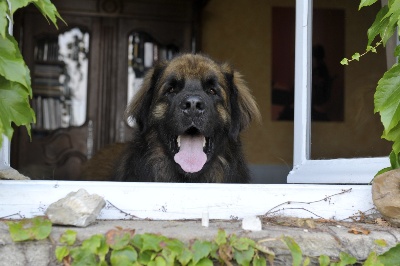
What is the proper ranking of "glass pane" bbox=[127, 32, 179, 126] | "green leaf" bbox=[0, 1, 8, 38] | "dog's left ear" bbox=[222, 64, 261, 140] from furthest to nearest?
"glass pane" bbox=[127, 32, 179, 126]
"dog's left ear" bbox=[222, 64, 261, 140]
"green leaf" bbox=[0, 1, 8, 38]

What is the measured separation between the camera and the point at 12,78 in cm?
209

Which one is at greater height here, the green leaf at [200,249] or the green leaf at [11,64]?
the green leaf at [11,64]

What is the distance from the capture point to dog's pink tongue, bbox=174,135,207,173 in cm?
358

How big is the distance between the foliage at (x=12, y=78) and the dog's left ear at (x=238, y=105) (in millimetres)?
1833

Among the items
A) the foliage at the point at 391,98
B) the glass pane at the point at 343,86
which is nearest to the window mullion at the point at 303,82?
the glass pane at the point at 343,86

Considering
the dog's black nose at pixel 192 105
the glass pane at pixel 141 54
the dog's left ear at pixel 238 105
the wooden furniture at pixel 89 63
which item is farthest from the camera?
the glass pane at pixel 141 54

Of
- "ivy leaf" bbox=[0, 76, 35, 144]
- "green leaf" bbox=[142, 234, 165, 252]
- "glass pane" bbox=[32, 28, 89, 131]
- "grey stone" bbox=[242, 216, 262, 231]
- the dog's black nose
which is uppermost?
"glass pane" bbox=[32, 28, 89, 131]

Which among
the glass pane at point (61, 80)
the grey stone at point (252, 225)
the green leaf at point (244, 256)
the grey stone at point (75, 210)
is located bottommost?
the green leaf at point (244, 256)

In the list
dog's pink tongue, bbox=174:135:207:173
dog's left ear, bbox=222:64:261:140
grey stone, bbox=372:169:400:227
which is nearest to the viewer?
grey stone, bbox=372:169:400:227

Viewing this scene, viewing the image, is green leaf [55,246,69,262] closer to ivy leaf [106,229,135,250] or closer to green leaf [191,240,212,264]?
ivy leaf [106,229,135,250]

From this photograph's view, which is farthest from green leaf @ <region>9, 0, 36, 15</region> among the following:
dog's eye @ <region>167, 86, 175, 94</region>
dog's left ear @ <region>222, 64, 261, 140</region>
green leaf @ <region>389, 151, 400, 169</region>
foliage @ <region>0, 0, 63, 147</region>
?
dog's left ear @ <region>222, 64, 261, 140</region>

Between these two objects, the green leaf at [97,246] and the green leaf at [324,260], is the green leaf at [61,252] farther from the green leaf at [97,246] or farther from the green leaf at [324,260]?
the green leaf at [324,260]

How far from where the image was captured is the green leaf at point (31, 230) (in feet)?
6.88

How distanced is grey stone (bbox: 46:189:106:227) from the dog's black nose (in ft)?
A: 3.88
